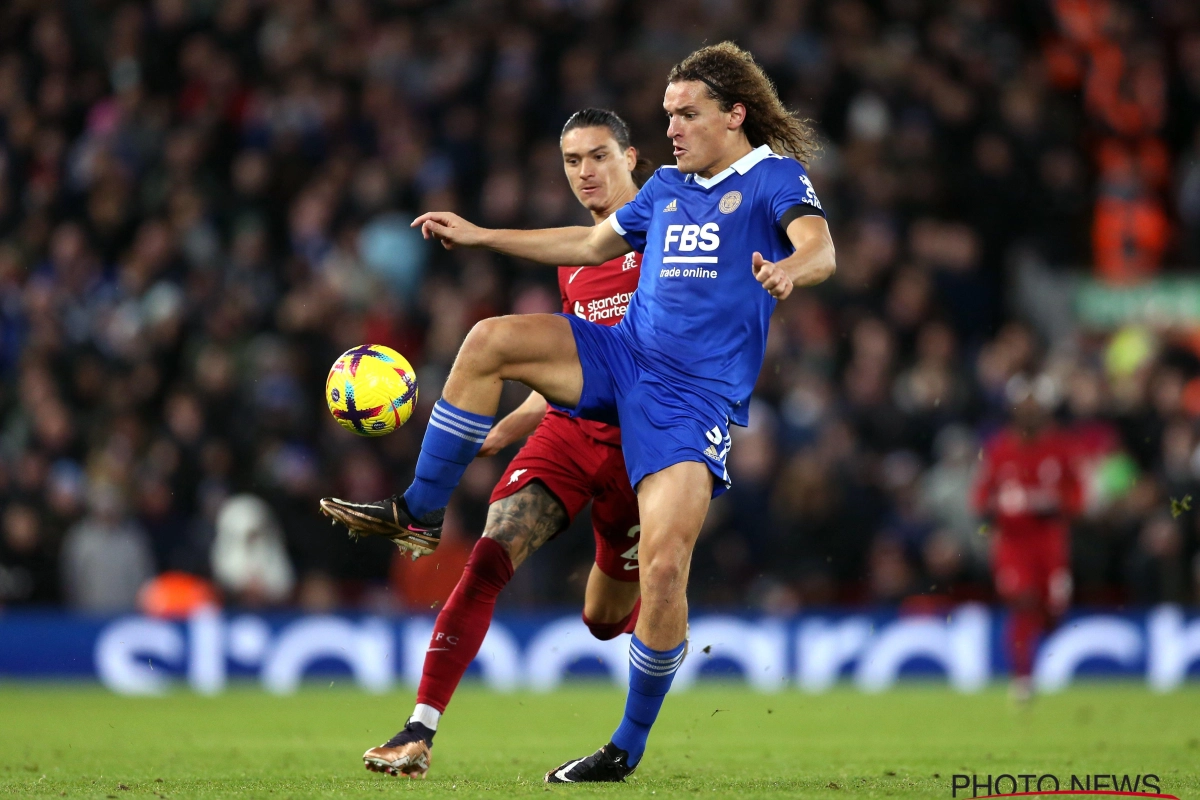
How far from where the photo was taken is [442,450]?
5992 mm

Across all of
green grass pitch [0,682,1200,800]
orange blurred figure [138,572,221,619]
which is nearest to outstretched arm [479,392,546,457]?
green grass pitch [0,682,1200,800]

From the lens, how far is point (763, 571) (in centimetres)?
1339

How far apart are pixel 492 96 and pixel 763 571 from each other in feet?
17.7

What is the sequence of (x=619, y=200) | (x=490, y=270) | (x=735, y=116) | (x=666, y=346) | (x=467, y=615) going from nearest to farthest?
1. (x=666, y=346)
2. (x=735, y=116)
3. (x=467, y=615)
4. (x=619, y=200)
5. (x=490, y=270)

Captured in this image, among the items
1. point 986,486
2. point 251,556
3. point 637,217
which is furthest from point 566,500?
point 251,556

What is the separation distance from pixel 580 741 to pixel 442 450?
11.2ft

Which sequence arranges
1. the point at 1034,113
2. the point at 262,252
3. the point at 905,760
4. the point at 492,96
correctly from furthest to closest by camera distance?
the point at 1034,113
the point at 492,96
the point at 262,252
the point at 905,760

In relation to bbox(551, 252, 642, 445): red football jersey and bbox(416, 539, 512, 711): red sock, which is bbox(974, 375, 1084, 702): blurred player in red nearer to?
bbox(551, 252, 642, 445): red football jersey

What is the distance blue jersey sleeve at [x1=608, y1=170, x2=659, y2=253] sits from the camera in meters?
6.41

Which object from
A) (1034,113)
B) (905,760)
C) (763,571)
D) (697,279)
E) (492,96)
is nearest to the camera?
(697,279)

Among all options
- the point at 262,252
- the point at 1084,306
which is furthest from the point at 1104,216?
the point at 262,252

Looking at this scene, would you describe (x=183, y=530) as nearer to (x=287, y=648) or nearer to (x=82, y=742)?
(x=287, y=648)

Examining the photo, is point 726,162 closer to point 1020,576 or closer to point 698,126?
point 698,126

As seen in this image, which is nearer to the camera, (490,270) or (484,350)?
(484,350)
